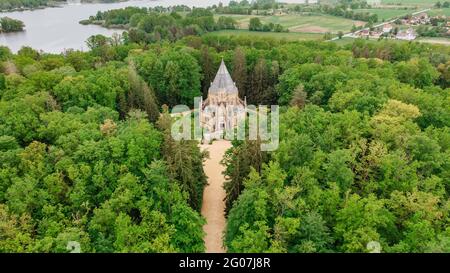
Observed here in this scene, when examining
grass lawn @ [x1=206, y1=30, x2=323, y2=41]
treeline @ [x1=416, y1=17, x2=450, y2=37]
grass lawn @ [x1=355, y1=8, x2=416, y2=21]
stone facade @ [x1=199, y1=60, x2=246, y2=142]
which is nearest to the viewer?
stone facade @ [x1=199, y1=60, x2=246, y2=142]

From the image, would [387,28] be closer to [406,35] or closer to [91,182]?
[406,35]

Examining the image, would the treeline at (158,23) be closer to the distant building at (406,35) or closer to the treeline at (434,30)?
the distant building at (406,35)

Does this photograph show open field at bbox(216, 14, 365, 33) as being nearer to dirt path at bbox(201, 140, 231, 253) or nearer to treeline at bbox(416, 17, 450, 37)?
treeline at bbox(416, 17, 450, 37)

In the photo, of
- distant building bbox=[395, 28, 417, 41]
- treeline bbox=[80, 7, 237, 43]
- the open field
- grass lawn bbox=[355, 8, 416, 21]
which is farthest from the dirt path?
grass lawn bbox=[355, 8, 416, 21]

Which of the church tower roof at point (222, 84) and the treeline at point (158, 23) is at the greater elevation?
the treeline at point (158, 23)

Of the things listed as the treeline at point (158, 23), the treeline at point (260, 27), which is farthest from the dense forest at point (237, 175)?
the treeline at point (260, 27)

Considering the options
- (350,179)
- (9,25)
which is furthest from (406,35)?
(9,25)
